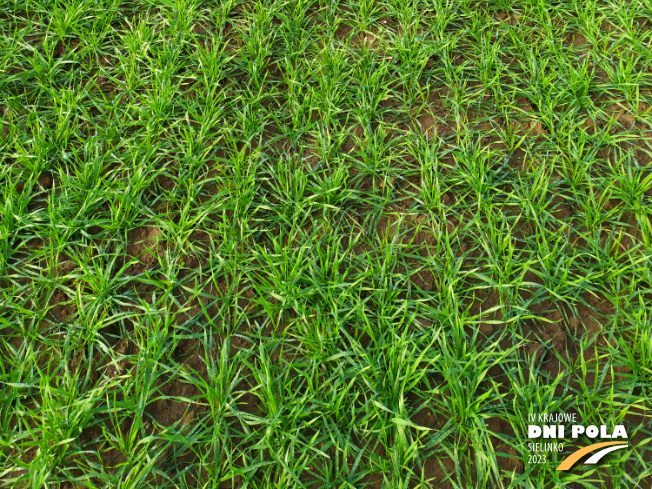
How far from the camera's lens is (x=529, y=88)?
8.59 ft

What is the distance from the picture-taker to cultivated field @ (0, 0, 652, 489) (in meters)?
1.63

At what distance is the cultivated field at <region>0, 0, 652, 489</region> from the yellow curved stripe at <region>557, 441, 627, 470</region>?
0.11 feet

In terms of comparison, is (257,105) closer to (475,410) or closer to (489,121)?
(489,121)

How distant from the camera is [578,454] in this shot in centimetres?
159

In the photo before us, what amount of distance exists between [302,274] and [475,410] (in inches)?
33.4

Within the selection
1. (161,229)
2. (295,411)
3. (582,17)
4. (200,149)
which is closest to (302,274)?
(295,411)

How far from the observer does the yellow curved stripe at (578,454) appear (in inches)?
62.1

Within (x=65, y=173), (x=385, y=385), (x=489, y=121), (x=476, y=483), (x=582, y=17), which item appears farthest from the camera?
(x=582, y=17)

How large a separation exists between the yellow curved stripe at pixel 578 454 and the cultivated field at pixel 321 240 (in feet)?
0.11

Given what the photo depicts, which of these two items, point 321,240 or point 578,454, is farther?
point 321,240

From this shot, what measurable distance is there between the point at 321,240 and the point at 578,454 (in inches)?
49.7

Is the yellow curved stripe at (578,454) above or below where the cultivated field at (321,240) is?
below

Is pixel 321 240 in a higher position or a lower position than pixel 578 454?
higher

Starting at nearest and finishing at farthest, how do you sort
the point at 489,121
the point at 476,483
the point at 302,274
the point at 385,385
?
the point at 476,483, the point at 385,385, the point at 302,274, the point at 489,121
